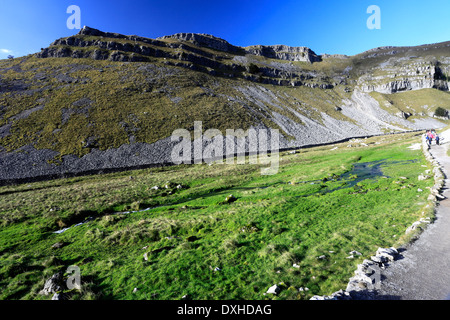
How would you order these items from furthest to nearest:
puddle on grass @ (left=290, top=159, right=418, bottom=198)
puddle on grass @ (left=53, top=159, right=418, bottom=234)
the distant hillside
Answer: the distant hillside
puddle on grass @ (left=290, top=159, right=418, bottom=198)
puddle on grass @ (left=53, top=159, right=418, bottom=234)

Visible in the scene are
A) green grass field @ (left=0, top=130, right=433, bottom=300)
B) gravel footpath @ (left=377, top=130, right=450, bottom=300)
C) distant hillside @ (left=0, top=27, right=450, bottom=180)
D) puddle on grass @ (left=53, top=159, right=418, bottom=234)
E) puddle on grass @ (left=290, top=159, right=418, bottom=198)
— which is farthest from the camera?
distant hillside @ (left=0, top=27, right=450, bottom=180)

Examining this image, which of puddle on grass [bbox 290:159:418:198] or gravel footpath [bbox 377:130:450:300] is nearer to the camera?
gravel footpath [bbox 377:130:450:300]

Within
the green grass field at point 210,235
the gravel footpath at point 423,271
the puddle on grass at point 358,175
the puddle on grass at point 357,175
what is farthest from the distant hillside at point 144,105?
the gravel footpath at point 423,271

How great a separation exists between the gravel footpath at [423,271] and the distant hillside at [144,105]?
54.6m

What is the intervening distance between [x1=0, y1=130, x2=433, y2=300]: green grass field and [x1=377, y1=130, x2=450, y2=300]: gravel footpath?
4.81ft

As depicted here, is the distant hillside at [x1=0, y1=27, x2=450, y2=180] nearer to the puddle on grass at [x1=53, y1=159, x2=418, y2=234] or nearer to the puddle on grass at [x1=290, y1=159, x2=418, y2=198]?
the puddle on grass at [x1=53, y1=159, x2=418, y2=234]

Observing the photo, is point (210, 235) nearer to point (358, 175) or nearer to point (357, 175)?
point (357, 175)

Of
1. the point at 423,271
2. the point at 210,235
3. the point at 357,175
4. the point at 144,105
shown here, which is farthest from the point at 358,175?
the point at 144,105

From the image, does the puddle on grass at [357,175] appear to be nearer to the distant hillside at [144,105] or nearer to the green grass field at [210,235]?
the green grass field at [210,235]

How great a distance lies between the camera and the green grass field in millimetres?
11500

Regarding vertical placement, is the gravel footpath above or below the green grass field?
above

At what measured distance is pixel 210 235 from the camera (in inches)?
716

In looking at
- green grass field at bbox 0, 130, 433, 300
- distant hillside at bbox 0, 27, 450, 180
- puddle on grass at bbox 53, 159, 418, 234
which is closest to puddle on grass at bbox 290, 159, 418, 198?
puddle on grass at bbox 53, 159, 418, 234
